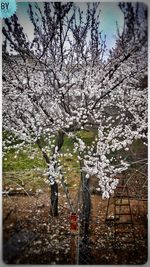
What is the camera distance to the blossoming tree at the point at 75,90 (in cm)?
295

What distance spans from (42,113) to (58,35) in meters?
0.59

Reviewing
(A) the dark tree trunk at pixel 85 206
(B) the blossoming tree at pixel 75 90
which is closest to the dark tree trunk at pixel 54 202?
(B) the blossoming tree at pixel 75 90

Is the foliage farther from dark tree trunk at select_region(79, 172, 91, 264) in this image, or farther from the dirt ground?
the dirt ground

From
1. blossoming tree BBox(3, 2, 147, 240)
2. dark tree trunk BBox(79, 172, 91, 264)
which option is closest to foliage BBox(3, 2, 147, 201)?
blossoming tree BBox(3, 2, 147, 240)

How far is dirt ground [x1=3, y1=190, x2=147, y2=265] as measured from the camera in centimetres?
299

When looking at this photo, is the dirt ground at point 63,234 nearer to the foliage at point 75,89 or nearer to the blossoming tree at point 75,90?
the blossoming tree at point 75,90

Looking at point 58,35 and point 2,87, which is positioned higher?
point 58,35

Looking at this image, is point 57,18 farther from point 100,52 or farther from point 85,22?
point 100,52

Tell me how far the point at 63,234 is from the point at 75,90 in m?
1.08

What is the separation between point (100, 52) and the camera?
2.97 metres

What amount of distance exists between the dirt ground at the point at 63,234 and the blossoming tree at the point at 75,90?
0.26ft

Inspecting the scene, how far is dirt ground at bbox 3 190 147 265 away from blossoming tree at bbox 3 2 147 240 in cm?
8

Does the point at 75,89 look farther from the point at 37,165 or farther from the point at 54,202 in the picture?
the point at 54,202

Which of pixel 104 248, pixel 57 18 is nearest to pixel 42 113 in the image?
pixel 57 18
